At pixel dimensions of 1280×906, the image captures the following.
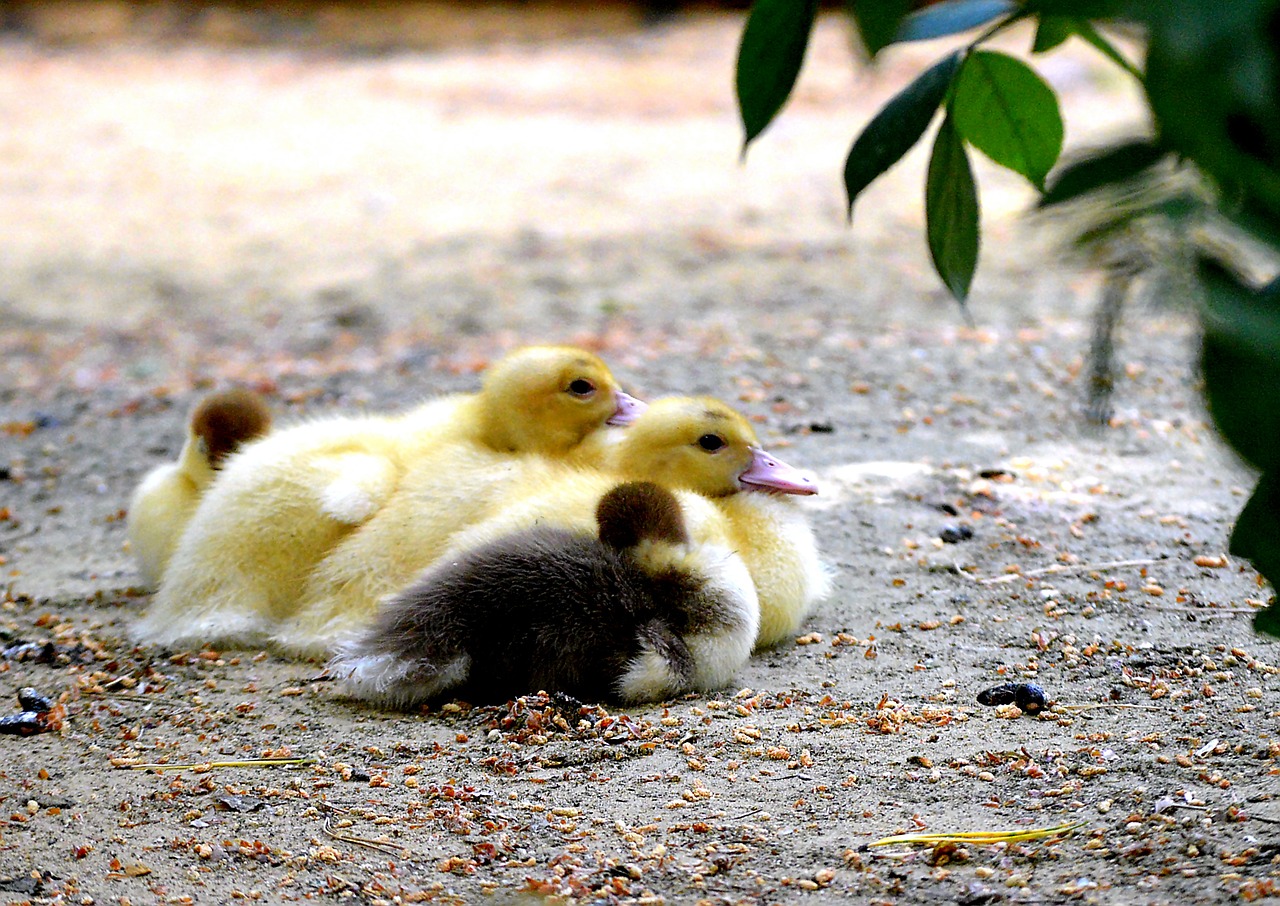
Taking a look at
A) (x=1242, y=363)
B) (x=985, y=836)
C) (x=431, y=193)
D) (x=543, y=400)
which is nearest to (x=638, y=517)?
(x=543, y=400)

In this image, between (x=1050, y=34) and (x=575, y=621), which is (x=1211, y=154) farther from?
(x=575, y=621)

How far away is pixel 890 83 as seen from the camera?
14.2 metres

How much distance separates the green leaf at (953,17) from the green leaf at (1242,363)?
112 cm

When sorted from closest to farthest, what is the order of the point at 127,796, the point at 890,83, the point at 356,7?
the point at 127,796, the point at 890,83, the point at 356,7

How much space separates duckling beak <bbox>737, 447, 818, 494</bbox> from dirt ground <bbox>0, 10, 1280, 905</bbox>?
40 centimetres

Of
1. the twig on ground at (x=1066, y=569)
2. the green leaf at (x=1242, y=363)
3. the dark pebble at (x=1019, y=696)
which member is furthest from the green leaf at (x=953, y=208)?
the twig on ground at (x=1066, y=569)

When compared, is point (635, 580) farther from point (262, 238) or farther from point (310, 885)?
point (262, 238)

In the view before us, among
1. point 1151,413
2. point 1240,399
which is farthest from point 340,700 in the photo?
point 1151,413

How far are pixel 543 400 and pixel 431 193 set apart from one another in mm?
7325

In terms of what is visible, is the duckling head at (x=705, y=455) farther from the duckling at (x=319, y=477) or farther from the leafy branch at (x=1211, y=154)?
the leafy branch at (x=1211, y=154)

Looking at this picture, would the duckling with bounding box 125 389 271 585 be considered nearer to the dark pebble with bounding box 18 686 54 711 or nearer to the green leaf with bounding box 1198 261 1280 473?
the dark pebble with bounding box 18 686 54 711

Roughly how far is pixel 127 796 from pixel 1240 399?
8.61 ft

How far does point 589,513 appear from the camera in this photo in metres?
3.77

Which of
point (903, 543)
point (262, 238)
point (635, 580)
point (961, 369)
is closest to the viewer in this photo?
point (635, 580)
